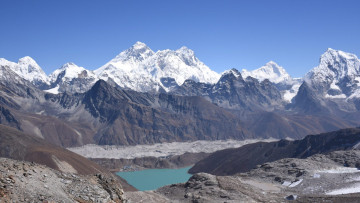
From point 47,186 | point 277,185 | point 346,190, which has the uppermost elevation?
point 47,186

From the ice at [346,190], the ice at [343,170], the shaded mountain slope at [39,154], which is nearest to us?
the ice at [346,190]

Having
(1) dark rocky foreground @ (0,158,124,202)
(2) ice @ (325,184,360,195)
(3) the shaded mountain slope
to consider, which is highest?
(3) the shaded mountain slope

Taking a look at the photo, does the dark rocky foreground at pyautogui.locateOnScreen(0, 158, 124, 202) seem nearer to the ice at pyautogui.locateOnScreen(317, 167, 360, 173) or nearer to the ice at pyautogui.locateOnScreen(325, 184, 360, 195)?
the ice at pyautogui.locateOnScreen(325, 184, 360, 195)

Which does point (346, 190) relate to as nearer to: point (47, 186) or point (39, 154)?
point (47, 186)

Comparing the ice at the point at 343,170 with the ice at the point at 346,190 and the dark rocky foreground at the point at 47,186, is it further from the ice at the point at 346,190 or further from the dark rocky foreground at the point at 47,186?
the dark rocky foreground at the point at 47,186

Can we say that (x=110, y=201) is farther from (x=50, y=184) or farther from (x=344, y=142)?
(x=344, y=142)

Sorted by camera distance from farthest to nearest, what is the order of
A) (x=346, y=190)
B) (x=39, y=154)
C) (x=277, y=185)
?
(x=39, y=154), (x=277, y=185), (x=346, y=190)

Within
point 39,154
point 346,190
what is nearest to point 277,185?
point 346,190

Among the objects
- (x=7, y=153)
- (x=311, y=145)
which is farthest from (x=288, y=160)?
(x=7, y=153)

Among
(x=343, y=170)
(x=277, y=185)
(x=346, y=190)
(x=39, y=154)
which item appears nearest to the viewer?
(x=346, y=190)

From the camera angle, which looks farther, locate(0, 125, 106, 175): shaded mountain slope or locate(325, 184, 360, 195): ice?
locate(0, 125, 106, 175): shaded mountain slope

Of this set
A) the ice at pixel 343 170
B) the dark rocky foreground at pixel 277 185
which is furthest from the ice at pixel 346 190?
the ice at pixel 343 170

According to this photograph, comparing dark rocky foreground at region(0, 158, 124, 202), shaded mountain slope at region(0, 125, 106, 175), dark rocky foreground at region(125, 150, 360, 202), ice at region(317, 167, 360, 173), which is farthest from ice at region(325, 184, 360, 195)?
shaded mountain slope at region(0, 125, 106, 175)
